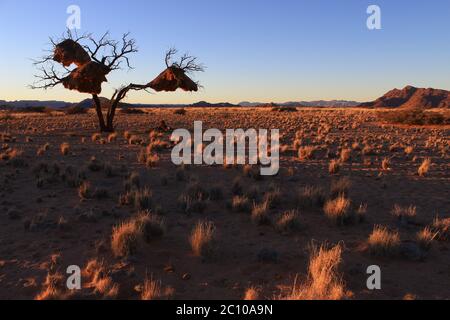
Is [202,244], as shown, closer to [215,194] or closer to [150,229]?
[150,229]

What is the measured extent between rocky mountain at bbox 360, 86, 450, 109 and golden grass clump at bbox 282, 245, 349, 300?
157628 mm

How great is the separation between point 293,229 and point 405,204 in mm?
3727

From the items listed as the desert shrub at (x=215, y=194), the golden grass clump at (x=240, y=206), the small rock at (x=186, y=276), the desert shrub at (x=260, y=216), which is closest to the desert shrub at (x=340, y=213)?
the desert shrub at (x=260, y=216)

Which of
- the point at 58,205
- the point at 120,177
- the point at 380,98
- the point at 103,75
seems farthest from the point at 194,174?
the point at 380,98

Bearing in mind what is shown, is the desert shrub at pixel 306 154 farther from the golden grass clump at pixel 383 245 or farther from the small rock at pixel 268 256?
the small rock at pixel 268 256

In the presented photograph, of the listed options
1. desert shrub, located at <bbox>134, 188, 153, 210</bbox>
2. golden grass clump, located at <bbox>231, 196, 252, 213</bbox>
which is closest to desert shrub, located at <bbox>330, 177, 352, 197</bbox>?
golden grass clump, located at <bbox>231, 196, 252, 213</bbox>

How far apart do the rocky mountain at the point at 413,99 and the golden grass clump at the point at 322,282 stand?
158 metres

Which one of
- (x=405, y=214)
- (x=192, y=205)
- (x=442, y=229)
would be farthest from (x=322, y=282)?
(x=192, y=205)

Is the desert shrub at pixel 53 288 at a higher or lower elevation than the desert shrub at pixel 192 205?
lower

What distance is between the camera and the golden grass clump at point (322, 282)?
5.23 m

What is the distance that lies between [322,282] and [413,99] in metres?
181

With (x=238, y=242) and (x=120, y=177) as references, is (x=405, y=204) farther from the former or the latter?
(x=120, y=177)

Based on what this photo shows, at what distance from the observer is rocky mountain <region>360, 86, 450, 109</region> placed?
158125 mm
